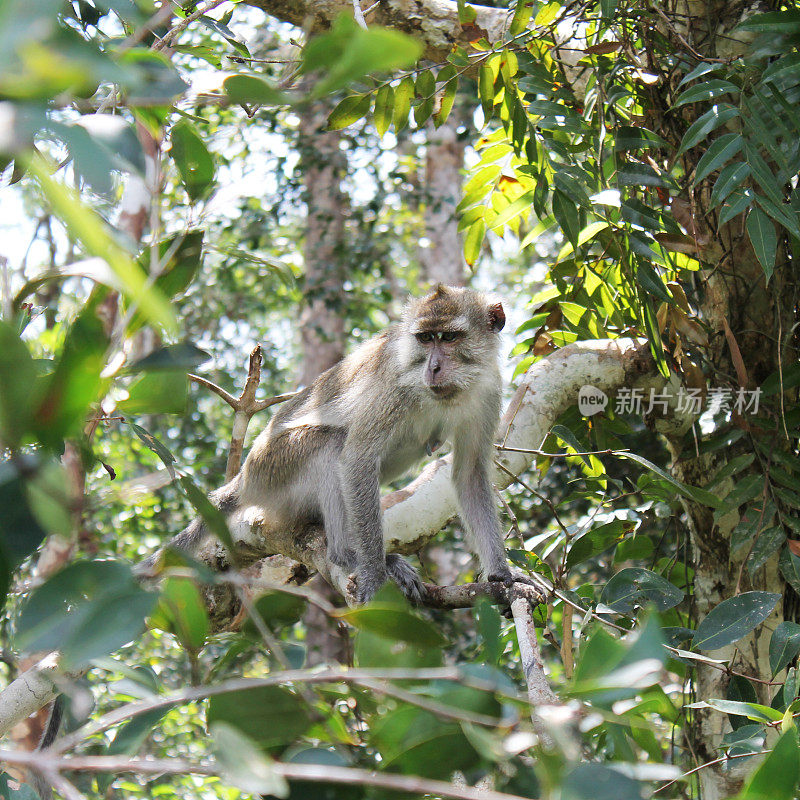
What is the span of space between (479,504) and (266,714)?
3391 mm

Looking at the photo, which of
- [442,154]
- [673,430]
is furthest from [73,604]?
[442,154]

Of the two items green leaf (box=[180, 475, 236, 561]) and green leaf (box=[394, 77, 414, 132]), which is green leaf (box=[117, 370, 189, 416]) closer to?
green leaf (box=[180, 475, 236, 561])

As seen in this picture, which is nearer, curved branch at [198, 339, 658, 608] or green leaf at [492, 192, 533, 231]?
curved branch at [198, 339, 658, 608]

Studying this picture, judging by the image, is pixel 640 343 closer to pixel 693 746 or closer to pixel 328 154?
pixel 693 746

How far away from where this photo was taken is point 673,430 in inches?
183

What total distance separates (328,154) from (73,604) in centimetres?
924

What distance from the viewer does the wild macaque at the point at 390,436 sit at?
13.9 feet

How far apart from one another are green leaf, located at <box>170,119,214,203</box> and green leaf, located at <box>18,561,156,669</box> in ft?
1.93

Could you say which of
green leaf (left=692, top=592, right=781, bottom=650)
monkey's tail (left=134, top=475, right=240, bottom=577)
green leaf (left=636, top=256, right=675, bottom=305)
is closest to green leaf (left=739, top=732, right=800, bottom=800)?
green leaf (left=692, top=592, right=781, bottom=650)

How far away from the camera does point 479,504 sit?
14.6ft

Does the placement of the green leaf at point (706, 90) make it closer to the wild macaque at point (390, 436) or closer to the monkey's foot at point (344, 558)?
the wild macaque at point (390, 436)

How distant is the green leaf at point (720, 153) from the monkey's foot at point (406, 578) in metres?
2.05

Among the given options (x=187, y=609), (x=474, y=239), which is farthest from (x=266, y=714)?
(x=474, y=239)

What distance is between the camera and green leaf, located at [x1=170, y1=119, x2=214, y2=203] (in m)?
1.25
